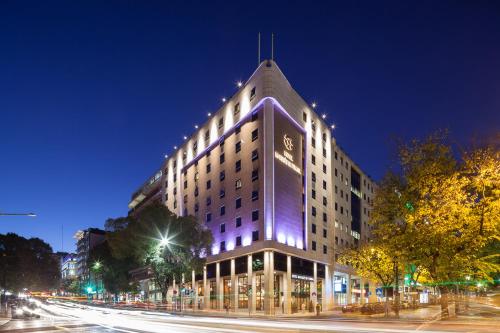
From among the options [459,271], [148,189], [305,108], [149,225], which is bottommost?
[459,271]

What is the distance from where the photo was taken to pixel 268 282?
5569 centimetres

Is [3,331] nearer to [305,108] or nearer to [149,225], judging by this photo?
[149,225]

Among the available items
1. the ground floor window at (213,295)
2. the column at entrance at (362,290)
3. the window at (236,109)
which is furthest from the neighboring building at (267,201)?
the column at entrance at (362,290)

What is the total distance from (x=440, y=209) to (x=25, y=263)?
82.4 m

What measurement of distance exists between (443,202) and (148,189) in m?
96.7

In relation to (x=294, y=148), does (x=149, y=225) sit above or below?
below

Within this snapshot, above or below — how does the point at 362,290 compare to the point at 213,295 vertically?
below

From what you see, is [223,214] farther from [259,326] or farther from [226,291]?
[259,326]

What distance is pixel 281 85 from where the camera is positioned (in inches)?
2517

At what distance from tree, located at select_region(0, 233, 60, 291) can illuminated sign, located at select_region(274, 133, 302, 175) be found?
54.2 metres

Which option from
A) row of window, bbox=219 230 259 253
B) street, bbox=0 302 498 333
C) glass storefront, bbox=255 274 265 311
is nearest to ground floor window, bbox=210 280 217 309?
row of window, bbox=219 230 259 253

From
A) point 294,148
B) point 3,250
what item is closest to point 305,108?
point 294,148

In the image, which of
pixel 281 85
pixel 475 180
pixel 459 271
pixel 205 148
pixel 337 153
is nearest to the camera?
pixel 475 180

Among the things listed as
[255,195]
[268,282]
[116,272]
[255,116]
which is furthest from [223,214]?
[116,272]
